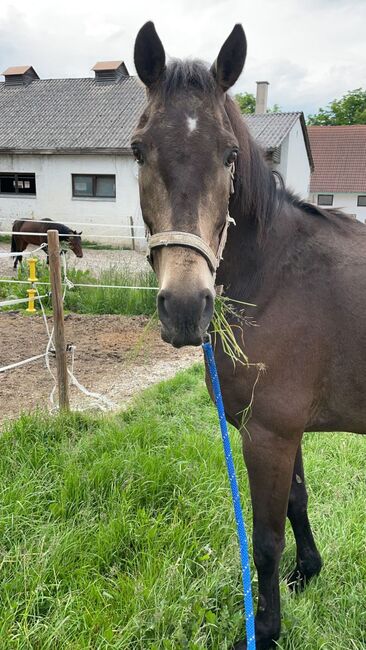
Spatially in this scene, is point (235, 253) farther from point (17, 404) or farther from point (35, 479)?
point (17, 404)

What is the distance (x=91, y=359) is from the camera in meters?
5.77

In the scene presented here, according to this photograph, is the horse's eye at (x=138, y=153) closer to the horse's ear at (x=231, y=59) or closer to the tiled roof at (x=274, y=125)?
the horse's ear at (x=231, y=59)

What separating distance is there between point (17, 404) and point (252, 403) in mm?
3007

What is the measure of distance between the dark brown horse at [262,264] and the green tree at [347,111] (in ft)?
130

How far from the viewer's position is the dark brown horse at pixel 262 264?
1.52 metres

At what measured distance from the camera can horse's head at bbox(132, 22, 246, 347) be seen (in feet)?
4.55

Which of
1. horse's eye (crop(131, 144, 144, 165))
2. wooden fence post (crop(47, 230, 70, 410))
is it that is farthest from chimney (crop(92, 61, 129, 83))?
horse's eye (crop(131, 144, 144, 165))

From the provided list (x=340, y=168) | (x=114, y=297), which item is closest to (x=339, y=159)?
(x=340, y=168)

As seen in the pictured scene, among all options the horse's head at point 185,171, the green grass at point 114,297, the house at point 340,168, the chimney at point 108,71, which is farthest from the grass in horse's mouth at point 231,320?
the house at point 340,168

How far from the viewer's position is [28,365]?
5488 millimetres

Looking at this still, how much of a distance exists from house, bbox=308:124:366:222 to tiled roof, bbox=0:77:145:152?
48.6 feet

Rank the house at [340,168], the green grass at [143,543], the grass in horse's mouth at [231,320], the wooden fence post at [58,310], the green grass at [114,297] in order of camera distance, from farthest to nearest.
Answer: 1. the house at [340,168]
2. the green grass at [114,297]
3. the wooden fence post at [58,310]
4. the green grass at [143,543]
5. the grass in horse's mouth at [231,320]

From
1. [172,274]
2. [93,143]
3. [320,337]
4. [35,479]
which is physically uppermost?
[93,143]

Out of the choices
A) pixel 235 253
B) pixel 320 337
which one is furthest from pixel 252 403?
pixel 235 253
